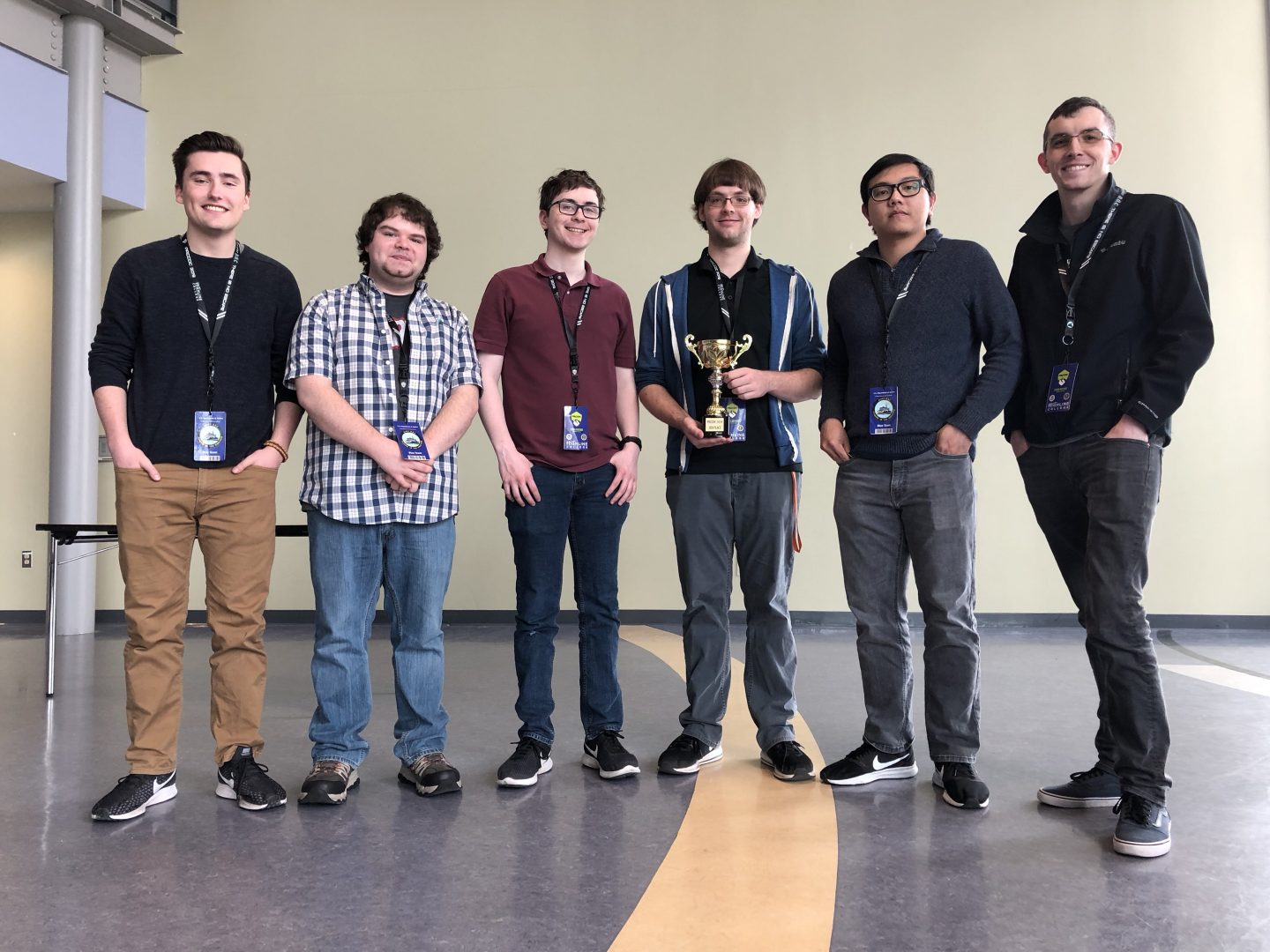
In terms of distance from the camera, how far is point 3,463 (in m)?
6.29

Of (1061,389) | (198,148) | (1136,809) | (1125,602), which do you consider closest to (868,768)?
(1136,809)

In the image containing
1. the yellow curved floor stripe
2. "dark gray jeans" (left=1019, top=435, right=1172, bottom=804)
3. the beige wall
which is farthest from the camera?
the beige wall

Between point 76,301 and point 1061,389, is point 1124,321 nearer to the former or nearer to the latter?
point 1061,389

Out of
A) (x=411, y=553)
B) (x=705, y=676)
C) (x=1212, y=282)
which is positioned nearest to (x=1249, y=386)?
(x=1212, y=282)

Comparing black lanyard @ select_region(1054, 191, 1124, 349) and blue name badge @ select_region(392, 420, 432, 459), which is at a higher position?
black lanyard @ select_region(1054, 191, 1124, 349)

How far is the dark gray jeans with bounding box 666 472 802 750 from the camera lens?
8.78 feet

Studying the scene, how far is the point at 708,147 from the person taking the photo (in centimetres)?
593

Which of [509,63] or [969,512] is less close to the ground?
[509,63]

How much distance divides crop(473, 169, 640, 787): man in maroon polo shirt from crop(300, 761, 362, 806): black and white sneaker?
0.44 metres

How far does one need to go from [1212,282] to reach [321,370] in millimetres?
5351

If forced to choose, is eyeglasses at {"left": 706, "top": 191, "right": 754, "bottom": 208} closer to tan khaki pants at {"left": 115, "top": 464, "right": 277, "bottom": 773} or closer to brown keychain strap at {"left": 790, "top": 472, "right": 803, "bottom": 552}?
brown keychain strap at {"left": 790, "top": 472, "right": 803, "bottom": 552}

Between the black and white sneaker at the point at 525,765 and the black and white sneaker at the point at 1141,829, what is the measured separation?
1388mm

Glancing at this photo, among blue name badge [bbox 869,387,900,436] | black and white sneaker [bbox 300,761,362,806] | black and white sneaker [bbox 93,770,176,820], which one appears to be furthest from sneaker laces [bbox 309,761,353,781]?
blue name badge [bbox 869,387,900,436]

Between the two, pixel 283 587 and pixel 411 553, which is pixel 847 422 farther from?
pixel 283 587
